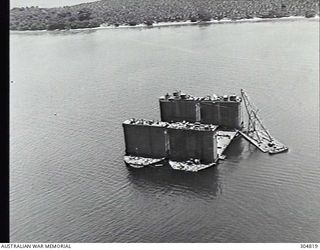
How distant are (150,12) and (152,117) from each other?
2.57 metres

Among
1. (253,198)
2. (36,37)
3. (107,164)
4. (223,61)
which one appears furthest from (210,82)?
(36,37)

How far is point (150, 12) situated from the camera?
31.3 ft

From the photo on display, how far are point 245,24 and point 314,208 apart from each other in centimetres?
605

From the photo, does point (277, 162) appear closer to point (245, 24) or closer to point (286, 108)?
point (286, 108)

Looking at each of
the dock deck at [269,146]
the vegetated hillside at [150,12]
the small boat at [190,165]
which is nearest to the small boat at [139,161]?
the small boat at [190,165]

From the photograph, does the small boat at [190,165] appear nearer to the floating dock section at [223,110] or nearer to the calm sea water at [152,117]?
the calm sea water at [152,117]

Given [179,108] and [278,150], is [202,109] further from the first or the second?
[278,150]

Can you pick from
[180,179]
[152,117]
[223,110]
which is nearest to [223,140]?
[223,110]

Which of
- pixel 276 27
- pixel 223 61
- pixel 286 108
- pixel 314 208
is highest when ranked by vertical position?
pixel 276 27

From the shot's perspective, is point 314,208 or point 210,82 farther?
point 210,82

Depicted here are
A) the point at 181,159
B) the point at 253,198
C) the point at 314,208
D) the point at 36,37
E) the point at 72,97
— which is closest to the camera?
the point at 314,208

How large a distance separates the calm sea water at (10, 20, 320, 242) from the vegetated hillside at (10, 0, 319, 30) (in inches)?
22.9

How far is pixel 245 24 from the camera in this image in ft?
33.5

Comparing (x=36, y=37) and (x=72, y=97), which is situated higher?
(x=36, y=37)
